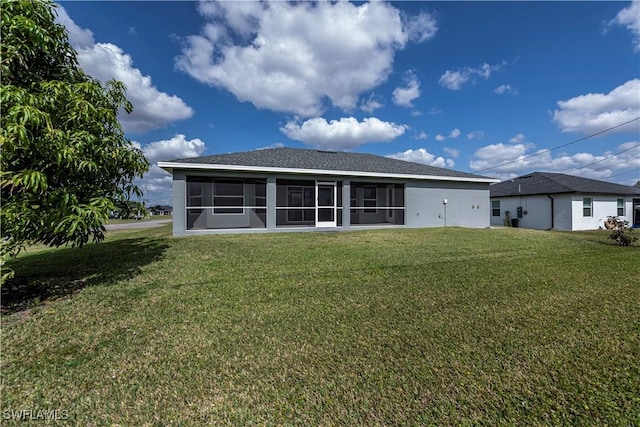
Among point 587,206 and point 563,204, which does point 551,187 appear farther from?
point 587,206

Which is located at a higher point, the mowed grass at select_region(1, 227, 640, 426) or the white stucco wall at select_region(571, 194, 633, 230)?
the white stucco wall at select_region(571, 194, 633, 230)

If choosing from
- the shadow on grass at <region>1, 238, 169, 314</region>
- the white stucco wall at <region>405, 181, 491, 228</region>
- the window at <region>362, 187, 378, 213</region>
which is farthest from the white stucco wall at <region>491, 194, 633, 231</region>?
the shadow on grass at <region>1, 238, 169, 314</region>


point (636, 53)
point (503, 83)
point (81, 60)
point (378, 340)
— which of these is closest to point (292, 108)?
point (503, 83)

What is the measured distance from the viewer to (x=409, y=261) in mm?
6887

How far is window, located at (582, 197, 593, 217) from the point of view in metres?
17.4

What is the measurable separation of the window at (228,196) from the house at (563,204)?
1871 cm

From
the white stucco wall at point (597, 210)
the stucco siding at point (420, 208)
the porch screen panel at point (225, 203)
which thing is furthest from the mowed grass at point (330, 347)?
the white stucco wall at point (597, 210)

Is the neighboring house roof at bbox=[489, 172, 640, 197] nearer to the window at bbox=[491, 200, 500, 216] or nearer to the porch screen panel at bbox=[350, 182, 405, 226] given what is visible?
the window at bbox=[491, 200, 500, 216]

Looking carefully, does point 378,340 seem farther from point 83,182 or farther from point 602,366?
point 83,182

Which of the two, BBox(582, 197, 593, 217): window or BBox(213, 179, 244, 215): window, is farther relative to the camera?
BBox(582, 197, 593, 217): window

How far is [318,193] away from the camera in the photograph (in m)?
15.2

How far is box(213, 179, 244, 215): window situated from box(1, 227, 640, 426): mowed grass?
9141 millimetres

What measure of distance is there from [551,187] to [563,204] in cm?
161

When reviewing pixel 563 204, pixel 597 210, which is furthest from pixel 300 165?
pixel 597 210
